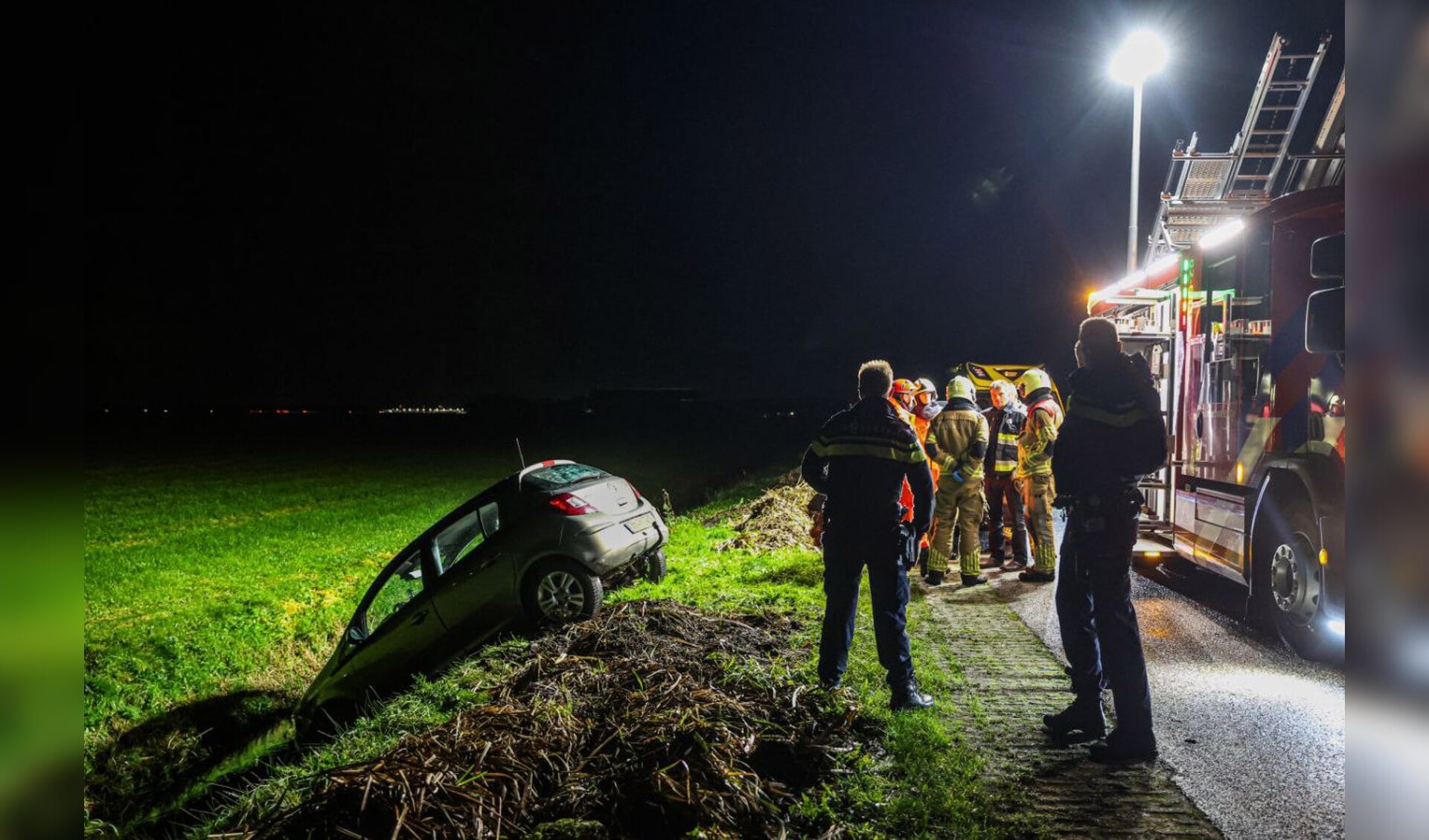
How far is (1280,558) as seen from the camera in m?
5.57

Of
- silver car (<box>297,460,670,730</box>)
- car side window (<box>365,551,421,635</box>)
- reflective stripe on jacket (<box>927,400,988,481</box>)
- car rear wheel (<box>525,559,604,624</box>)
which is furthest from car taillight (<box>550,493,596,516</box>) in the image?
reflective stripe on jacket (<box>927,400,988,481</box>)

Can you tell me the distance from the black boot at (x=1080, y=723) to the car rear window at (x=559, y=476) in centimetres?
442

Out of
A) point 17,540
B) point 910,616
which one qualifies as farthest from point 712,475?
point 17,540

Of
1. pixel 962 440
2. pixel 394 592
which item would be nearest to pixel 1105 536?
pixel 962 440

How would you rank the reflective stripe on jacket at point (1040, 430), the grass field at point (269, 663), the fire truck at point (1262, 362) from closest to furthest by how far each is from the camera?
the grass field at point (269, 663), the fire truck at point (1262, 362), the reflective stripe on jacket at point (1040, 430)

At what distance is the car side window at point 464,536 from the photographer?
7113mm

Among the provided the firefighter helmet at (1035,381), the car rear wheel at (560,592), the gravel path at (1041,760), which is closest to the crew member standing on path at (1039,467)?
the firefighter helmet at (1035,381)

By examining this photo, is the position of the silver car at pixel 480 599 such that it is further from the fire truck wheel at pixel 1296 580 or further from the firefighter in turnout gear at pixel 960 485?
the fire truck wheel at pixel 1296 580

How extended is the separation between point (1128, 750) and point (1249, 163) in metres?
6.67

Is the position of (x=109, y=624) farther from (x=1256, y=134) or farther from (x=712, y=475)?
(x=712, y=475)

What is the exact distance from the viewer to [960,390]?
798 centimetres

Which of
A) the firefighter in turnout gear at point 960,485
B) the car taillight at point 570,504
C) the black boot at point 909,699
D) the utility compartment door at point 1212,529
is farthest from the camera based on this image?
the firefighter in turnout gear at point 960,485

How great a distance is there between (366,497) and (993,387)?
1629cm

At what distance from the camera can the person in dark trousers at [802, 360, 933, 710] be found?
467 cm
